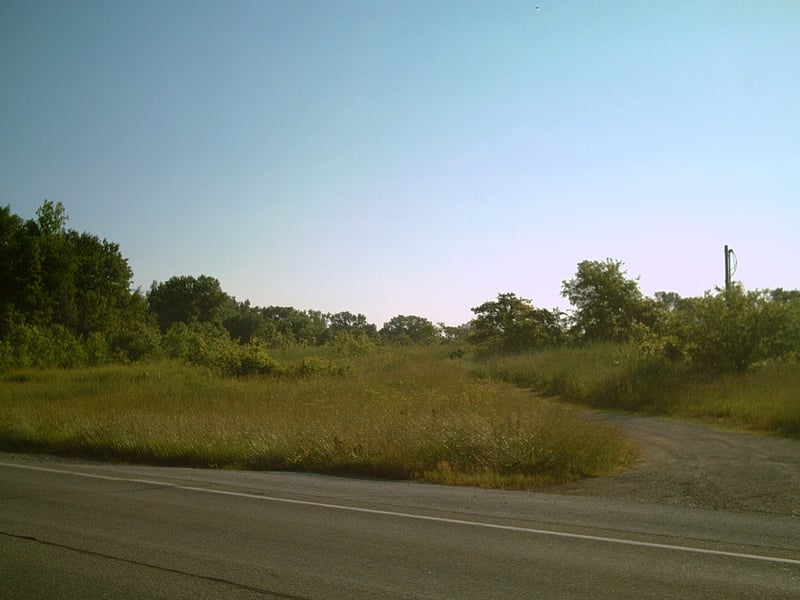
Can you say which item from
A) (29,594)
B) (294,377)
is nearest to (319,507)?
(29,594)

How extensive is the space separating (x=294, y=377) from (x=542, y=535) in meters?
26.2

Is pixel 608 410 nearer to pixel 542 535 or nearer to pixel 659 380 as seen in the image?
pixel 659 380

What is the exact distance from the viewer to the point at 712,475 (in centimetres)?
1283

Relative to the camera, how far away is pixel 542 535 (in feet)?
26.5

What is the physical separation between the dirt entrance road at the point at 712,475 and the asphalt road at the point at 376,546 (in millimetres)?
886

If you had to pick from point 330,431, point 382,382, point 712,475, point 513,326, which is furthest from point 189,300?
point 712,475

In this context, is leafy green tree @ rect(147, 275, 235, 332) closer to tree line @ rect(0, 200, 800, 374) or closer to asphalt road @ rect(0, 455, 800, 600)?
tree line @ rect(0, 200, 800, 374)

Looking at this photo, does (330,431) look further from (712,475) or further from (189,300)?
(189,300)

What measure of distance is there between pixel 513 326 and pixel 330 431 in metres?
35.9

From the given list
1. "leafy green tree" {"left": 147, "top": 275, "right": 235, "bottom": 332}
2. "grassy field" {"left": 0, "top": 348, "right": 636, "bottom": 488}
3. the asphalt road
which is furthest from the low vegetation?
"leafy green tree" {"left": 147, "top": 275, "right": 235, "bottom": 332}

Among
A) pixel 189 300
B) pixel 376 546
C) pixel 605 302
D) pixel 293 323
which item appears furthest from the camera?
pixel 293 323

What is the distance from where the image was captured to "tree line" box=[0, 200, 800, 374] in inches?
1088

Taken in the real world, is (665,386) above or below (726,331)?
below

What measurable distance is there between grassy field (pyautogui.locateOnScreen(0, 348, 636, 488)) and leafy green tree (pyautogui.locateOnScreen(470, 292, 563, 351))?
21.4 metres
